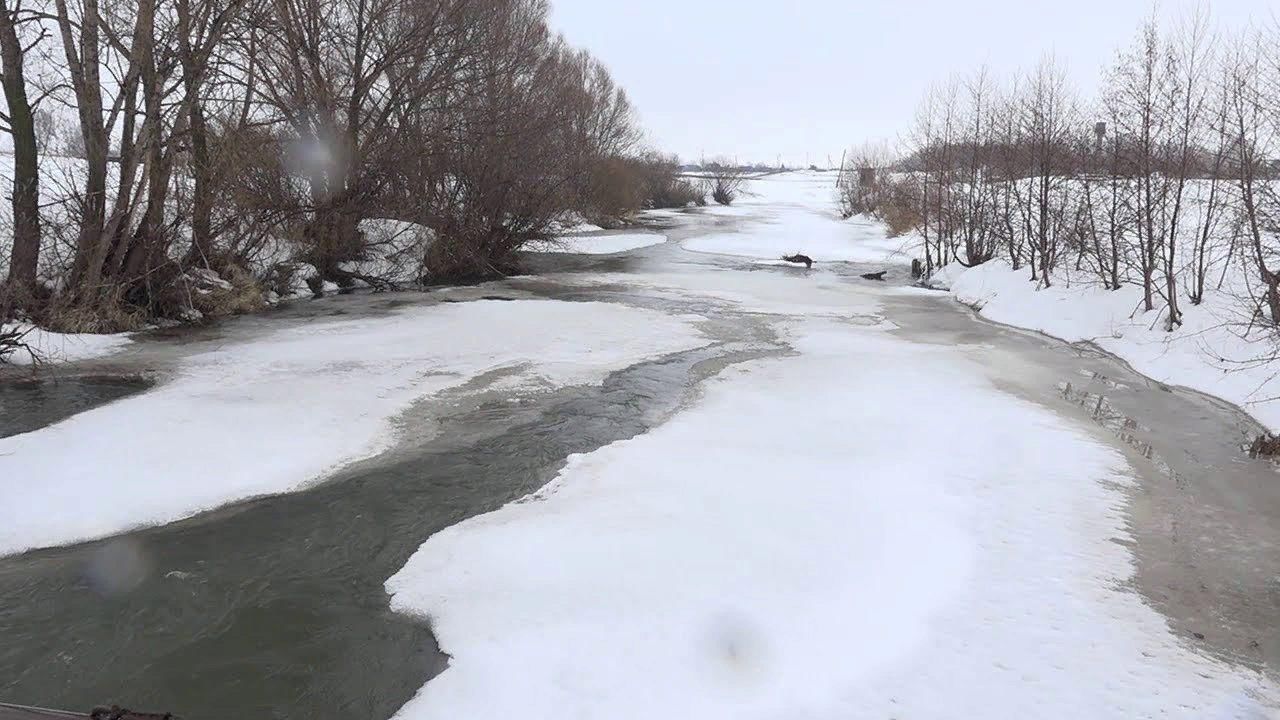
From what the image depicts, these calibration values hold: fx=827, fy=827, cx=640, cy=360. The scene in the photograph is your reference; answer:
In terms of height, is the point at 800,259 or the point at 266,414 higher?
the point at 800,259

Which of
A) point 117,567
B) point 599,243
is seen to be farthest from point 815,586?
point 599,243

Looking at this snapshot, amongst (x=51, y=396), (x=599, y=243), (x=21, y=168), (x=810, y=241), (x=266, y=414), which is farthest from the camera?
(x=810, y=241)

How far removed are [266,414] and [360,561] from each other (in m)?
3.69

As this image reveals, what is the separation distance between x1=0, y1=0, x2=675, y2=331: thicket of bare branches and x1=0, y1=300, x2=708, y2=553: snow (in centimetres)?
313

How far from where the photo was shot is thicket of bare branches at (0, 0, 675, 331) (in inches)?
494

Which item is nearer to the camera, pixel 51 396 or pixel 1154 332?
pixel 51 396

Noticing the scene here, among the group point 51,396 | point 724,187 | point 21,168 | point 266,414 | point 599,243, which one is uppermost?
point 724,187

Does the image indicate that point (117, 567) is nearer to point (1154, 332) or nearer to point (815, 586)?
point (815, 586)

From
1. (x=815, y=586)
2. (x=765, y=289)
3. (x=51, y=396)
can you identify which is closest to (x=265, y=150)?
(x=51, y=396)

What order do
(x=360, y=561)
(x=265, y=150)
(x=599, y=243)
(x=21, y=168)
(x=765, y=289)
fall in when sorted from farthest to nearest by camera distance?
(x=599, y=243), (x=765, y=289), (x=265, y=150), (x=21, y=168), (x=360, y=561)

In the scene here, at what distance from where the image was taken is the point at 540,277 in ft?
75.2

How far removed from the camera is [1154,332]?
527 inches

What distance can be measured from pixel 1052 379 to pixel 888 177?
140 feet

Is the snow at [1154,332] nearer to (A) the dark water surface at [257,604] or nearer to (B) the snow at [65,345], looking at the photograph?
(A) the dark water surface at [257,604]
